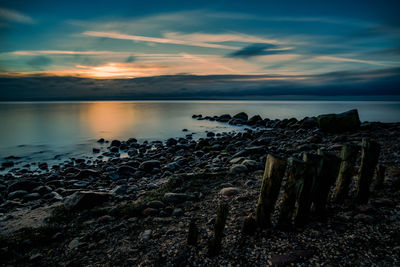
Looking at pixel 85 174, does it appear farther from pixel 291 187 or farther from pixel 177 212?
pixel 291 187

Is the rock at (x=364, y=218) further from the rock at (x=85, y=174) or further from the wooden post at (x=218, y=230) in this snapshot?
the rock at (x=85, y=174)

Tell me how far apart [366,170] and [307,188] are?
163 cm

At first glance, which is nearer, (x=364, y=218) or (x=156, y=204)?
(x=364, y=218)

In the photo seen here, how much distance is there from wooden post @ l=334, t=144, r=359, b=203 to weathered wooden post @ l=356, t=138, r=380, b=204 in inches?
6.9

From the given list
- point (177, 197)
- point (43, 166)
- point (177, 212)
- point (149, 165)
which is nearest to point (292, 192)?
point (177, 212)

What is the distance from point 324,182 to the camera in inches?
162

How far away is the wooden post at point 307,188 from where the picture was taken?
383cm

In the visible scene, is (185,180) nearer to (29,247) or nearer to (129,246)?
(129,246)

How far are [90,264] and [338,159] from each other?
15.2ft

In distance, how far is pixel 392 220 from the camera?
3859 mm

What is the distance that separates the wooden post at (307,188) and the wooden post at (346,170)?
983 millimetres

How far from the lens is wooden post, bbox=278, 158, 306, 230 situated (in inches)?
148

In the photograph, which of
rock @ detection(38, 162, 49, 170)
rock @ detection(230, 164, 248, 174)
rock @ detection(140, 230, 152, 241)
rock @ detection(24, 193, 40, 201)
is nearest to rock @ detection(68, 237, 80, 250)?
rock @ detection(140, 230, 152, 241)

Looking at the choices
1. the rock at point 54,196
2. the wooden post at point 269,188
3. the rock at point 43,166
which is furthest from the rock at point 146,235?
the rock at point 43,166
